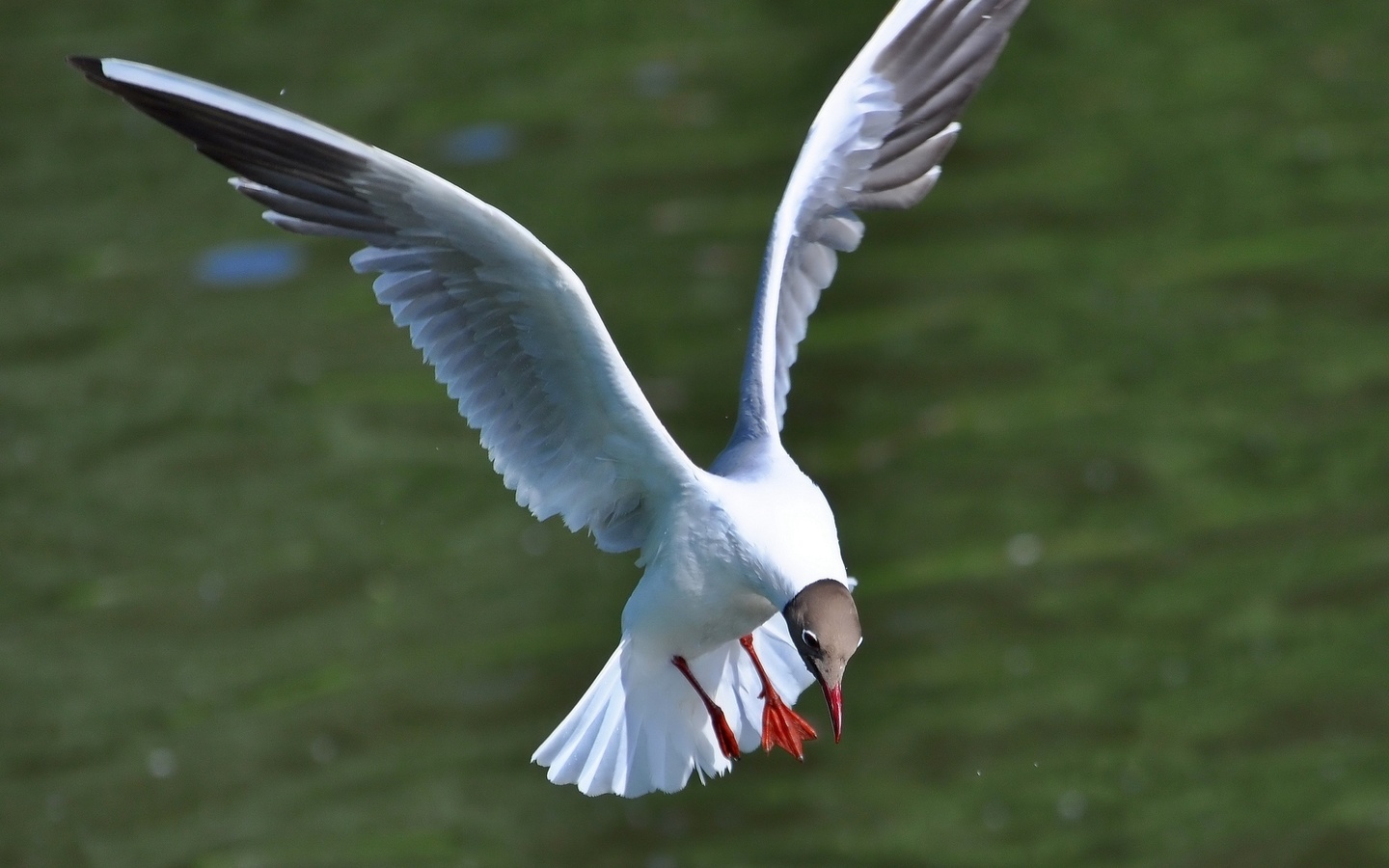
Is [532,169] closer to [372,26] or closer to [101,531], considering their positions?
[372,26]

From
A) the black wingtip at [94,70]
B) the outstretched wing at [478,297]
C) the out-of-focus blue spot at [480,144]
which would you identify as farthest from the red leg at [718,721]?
the out-of-focus blue spot at [480,144]

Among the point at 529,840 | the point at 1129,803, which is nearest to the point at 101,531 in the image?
the point at 529,840

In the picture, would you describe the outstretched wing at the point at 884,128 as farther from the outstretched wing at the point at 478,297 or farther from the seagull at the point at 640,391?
the outstretched wing at the point at 478,297

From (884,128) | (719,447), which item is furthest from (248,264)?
(884,128)

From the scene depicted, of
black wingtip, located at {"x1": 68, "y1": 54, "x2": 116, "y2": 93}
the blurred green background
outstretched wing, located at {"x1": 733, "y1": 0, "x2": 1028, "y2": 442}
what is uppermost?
black wingtip, located at {"x1": 68, "y1": 54, "x2": 116, "y2": 93}

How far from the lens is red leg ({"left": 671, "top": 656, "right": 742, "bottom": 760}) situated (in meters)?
5.28

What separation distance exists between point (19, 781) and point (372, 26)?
6174 mm

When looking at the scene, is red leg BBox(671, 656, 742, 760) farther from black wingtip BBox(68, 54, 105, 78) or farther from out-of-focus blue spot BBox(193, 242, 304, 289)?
out-of-focus blue spot BBox(193, 242, 304, 289)

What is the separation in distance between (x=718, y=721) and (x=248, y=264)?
6.50 meters

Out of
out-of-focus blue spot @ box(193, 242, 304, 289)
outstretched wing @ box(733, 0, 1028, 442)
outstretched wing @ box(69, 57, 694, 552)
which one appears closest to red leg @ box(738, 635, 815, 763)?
outstretched wing @ box(69, 57, 694, 552)

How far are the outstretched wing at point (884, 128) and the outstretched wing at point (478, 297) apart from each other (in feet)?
2.10

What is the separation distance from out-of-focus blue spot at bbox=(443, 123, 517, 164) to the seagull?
6024 mm

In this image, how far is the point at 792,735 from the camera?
5.35 m

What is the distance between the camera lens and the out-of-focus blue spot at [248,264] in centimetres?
1094
